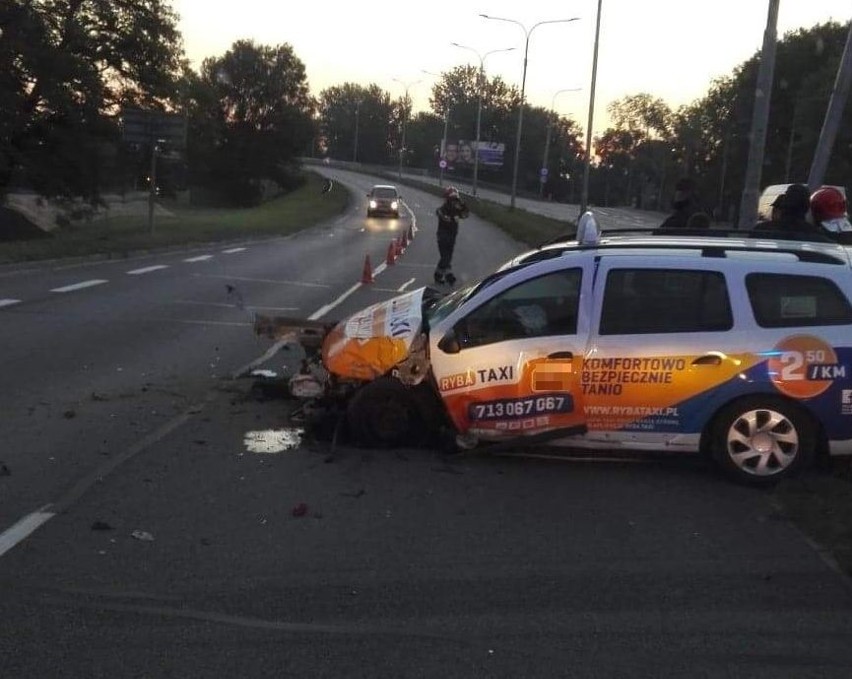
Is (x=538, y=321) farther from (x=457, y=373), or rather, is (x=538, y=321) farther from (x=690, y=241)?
(x=690, y=241)

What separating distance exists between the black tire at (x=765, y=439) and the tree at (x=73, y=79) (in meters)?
34.5

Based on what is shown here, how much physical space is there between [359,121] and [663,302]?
166181 mm

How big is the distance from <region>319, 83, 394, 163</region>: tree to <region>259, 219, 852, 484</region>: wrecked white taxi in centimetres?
15996

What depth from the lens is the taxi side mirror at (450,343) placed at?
750 centimetres

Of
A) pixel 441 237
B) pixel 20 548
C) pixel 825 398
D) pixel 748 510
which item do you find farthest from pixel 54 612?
pixel 441 237

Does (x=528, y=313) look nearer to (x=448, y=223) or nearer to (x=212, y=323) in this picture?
(x=212, y=323)

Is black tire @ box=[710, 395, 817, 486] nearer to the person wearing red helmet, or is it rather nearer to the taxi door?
the taxi door

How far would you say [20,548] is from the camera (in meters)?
5.52

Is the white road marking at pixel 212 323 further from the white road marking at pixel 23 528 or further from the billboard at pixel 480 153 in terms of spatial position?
the billboard at pixel 480 153

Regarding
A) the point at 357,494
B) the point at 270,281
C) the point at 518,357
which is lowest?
the point at 270,281

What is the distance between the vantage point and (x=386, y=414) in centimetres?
768

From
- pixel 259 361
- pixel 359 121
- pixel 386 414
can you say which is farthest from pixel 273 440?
pixel 359 121

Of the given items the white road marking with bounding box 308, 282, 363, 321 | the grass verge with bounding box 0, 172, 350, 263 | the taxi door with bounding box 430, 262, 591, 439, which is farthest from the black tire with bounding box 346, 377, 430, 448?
the grass verge with bounding box 0, 172, 350, 263

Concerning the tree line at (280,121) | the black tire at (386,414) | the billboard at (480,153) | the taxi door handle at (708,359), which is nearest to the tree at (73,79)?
the tree line at (280,121)
